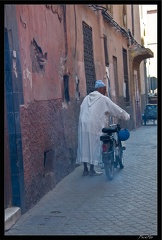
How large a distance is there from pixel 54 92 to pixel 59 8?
64.8 inches

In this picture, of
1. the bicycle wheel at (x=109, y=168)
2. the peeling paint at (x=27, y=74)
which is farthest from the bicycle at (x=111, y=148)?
the peeling paint at (x=27, y=74)

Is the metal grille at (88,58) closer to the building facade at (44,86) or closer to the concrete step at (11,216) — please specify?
the building facade at (44,86)

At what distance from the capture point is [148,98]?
82.1 ft

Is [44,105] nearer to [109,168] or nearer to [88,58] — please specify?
[109,168]

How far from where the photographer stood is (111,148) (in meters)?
7.30

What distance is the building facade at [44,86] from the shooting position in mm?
5051

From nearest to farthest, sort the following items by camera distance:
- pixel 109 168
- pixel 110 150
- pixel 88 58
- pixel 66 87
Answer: pixel 109 168, pixel 110 150, pixel 66 87, pixel 88 58

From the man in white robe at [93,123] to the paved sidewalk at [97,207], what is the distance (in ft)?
1.29

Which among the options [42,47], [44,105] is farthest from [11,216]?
[42,47]

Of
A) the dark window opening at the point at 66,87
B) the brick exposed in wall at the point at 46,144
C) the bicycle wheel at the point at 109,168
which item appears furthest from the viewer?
the dark window opening at the point at 66,87

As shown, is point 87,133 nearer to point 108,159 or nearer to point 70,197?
point 108,159

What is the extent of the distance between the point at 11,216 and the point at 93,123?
2.92m

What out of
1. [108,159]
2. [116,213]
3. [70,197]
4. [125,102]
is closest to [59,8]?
[108,159]
